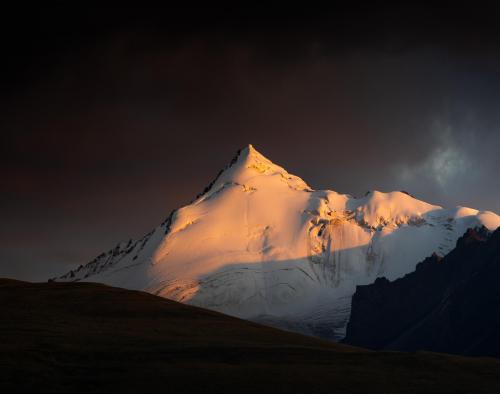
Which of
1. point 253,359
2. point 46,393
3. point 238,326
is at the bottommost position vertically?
point 46,393

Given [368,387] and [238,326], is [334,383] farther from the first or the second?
[238,326]

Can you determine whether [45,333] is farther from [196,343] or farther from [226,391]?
[226,391]

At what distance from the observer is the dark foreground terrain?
6309 centimetres

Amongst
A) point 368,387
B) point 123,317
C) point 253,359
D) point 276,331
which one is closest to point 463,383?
point 368,387

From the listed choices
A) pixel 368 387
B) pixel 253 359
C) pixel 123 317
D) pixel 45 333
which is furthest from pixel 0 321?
pixel 368 387

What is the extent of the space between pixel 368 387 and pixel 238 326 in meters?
40.7

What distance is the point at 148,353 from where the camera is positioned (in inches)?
2960

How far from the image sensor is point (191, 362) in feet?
233

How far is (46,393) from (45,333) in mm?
25533

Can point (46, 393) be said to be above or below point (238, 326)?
below

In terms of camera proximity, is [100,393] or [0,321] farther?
[0,321]

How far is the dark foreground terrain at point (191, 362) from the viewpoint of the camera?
63.1 m

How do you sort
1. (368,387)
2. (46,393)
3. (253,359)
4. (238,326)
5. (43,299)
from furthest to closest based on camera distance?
(43,299) → (238,326) → (253,359) → (368,387) → (46,393)

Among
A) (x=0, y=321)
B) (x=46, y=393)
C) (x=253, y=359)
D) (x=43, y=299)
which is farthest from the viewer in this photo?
(x=43, y=299)
